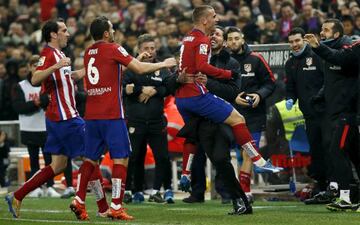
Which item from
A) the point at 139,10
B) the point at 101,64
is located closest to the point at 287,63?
the point at 101,64

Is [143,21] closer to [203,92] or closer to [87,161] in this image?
[203,92]

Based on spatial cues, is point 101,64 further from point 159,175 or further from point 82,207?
point 159,175

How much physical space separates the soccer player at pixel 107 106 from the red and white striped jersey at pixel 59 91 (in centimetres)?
89

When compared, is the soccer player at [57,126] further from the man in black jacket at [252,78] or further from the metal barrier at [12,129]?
the metal barrier at [12,129]

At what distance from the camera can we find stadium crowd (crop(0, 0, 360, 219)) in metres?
14.9

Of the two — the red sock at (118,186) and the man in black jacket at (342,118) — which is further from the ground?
the man in black jacket at (342,118)

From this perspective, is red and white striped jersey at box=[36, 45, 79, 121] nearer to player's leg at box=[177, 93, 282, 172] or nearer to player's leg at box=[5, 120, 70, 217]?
player's leg at box=[5, 120, 70, 217]

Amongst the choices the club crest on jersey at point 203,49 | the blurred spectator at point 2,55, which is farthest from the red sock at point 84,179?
the blurred spectator at point 2,55

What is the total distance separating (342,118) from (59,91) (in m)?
3.45

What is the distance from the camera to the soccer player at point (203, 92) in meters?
14.4

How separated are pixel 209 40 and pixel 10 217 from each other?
326 cm

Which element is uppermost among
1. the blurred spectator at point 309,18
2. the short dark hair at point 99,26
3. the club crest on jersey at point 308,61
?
the blurred spectator at point 309,18

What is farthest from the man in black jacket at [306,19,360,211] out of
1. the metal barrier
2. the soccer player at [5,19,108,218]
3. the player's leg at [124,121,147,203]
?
the metal barrier

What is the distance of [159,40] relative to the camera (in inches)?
966
